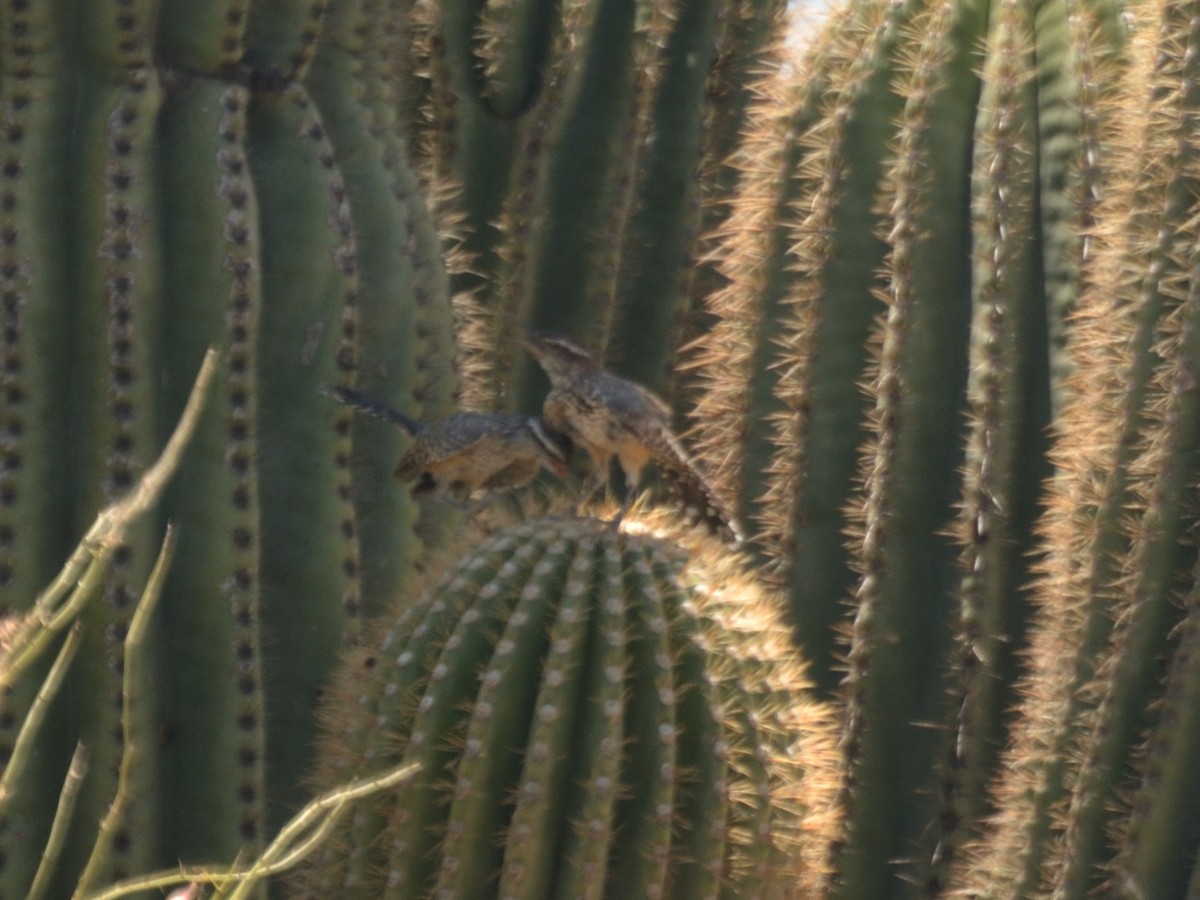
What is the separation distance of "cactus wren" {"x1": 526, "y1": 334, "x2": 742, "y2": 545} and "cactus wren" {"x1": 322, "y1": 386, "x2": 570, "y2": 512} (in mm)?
83

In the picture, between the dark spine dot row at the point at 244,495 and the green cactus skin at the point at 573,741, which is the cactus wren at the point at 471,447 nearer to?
the dark spine dot row at the point at 244,495

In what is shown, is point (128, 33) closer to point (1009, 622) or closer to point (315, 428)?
point (315, 428)

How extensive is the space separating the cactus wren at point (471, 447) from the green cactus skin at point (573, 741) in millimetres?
606

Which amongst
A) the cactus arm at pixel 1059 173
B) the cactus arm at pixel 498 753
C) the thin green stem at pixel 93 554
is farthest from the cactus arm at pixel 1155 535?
the thin green stem at pixel 93 554

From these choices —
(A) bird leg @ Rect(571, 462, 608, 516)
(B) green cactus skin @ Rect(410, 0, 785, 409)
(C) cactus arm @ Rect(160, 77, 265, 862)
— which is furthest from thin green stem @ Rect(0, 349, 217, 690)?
(B) green cactus skin @ Rect(410, 0, 785, 409)

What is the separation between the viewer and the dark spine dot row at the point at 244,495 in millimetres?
2924

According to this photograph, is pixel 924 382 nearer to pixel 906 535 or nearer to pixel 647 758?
pixel 906 535

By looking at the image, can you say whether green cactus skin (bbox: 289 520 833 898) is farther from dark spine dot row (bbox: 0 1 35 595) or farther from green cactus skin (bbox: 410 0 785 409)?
green cactus skin (bbox: 410 0 785 409)

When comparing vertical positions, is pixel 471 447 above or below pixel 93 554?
above

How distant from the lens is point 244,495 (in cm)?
293

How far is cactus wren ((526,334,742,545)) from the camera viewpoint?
2.79 metres

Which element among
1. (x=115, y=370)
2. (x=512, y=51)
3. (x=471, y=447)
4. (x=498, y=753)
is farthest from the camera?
(x=512, y=51)

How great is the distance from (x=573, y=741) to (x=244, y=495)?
33.4 inches

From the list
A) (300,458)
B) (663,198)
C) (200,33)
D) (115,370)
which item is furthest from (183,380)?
(663,198)
